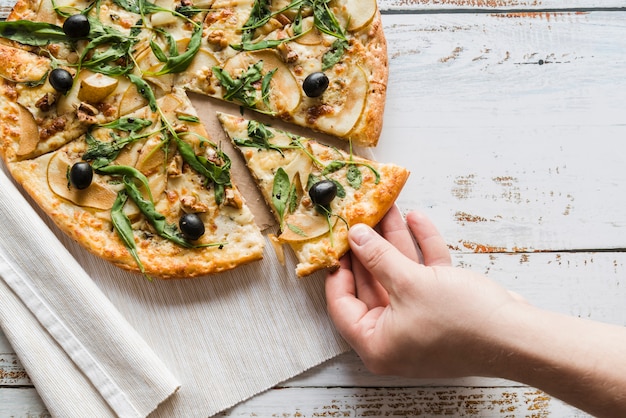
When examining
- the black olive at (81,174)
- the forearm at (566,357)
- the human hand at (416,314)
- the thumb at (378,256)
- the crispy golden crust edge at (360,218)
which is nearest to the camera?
the forearm at (566,357)

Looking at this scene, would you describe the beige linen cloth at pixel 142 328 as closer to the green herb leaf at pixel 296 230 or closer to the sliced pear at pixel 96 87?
the green herb leaf at pixel 296 230

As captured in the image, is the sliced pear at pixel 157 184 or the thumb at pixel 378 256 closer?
the thumb at pixel 378 256

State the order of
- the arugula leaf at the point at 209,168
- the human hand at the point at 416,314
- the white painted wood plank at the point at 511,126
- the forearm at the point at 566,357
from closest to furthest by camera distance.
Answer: the forearm at the point at 566,357 < the human hand at the point at 416,314 < the arugula leaf at the point at 209,168 < the white painted wood plank at the point at 511,126

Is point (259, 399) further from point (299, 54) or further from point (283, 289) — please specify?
point (299, 54)

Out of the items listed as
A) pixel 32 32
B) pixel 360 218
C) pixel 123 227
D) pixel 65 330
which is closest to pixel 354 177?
pixel 360 218

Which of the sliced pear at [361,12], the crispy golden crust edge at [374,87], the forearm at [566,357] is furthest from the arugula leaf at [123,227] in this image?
the forearm at [566,357]

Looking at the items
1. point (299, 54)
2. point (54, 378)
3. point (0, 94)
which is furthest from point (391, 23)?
point (54, 378)
